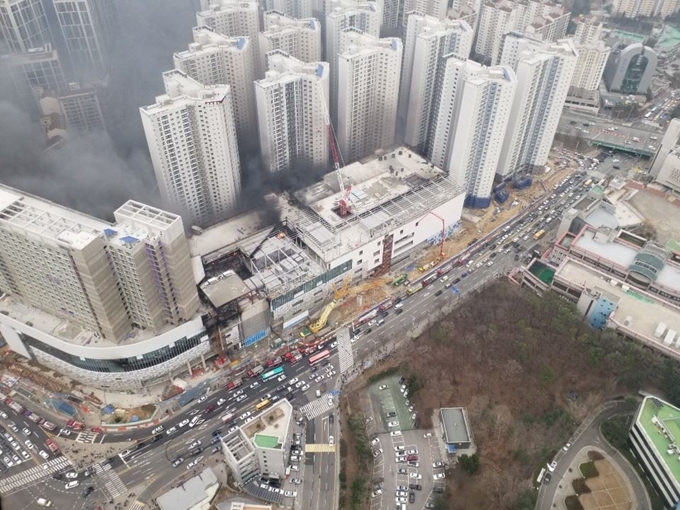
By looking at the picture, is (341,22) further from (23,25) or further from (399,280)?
(23,25)

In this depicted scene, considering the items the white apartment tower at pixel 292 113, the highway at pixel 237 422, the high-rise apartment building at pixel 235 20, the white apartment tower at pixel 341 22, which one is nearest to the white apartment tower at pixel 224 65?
the white apartment tower at pixel 292 113

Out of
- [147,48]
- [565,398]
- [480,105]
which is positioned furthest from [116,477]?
[147,48]

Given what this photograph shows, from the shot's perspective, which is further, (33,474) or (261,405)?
(261,405)

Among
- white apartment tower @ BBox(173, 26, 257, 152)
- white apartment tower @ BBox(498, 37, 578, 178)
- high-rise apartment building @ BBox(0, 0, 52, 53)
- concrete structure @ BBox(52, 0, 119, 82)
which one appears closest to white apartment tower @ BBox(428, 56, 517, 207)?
white apartment tower @ BBox(498, 37, 578, 178)

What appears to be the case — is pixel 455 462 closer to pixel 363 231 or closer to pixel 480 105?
pixel 363 231

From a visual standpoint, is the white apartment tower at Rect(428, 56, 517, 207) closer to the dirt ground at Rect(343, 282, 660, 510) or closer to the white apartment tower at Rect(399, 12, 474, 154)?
the white apartment tower at Rect(399, 12, 474, 154)

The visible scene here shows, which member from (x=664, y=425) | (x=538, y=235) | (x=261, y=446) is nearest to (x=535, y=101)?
(x=538, y=235)

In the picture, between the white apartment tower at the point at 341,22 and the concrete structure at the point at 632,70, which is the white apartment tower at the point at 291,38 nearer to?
the white apartment tower at the point at 341,22
